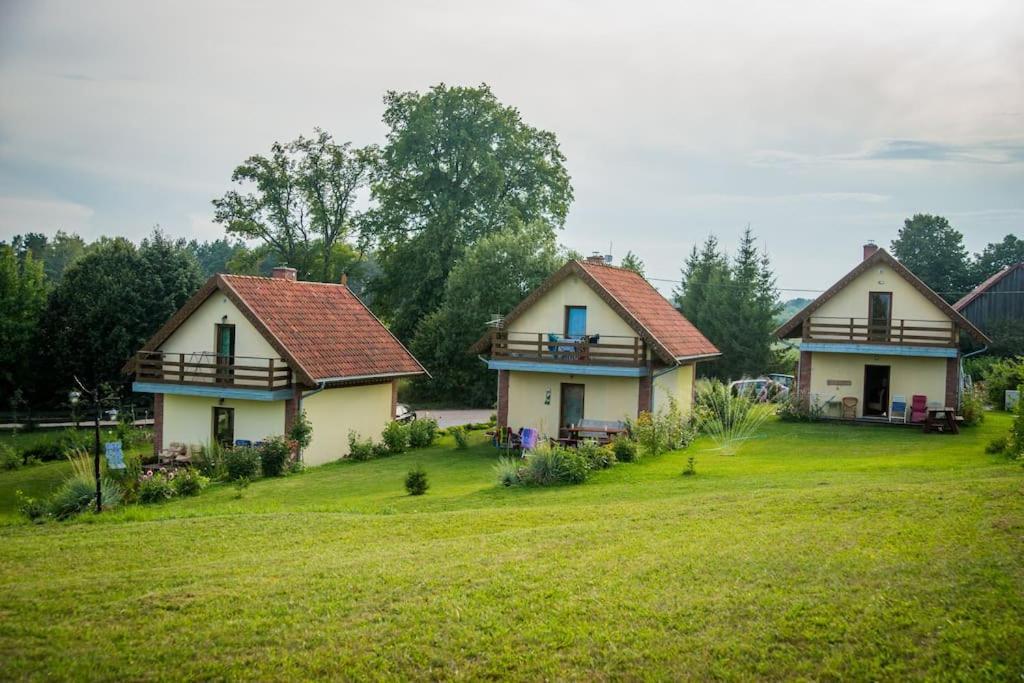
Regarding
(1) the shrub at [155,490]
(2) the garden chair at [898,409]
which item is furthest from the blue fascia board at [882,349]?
(1) the shrub at [155,490]

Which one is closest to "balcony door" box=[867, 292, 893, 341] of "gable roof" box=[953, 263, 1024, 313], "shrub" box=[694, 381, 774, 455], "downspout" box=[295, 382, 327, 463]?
"shrub" box=[694, 381, 774, 455]

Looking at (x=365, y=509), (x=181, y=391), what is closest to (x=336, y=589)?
(x=365, y=509)

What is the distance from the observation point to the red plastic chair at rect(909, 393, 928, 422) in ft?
100

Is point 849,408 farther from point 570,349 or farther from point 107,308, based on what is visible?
point 107,308

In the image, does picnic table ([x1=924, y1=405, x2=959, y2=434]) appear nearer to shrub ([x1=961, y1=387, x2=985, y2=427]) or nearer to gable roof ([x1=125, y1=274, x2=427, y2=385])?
shrub ([x1=961, y1=387, x2=985, y2=427])

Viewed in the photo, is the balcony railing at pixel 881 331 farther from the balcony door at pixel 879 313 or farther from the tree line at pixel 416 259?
the tree line at pixel 416 259

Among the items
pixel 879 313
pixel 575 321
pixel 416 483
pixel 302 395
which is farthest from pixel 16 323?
pixel 879 313

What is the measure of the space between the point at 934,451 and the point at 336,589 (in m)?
17.9

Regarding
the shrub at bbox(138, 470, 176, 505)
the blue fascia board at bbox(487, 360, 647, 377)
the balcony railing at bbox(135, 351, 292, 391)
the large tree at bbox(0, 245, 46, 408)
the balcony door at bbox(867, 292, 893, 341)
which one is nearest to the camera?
the shrub at bbox(138, 470, 176, 505)

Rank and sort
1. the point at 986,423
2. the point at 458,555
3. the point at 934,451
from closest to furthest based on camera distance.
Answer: the point at 458,555, the point at 934,451, the point at 986,423

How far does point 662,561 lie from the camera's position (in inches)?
427

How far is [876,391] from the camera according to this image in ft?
108

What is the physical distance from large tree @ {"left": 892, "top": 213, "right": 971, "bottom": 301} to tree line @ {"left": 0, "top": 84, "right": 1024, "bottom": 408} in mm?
115

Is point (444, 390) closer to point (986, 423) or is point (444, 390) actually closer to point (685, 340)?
point (685, 340)
